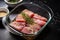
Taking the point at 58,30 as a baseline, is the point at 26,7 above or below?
above

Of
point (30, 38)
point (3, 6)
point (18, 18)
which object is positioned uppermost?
point (3, 6)

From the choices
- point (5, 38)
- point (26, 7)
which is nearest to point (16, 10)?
point (26, 7)

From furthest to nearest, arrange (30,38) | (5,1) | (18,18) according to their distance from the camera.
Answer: (5,1), (18,18), (30,38)

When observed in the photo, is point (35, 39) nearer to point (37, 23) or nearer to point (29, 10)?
point (37, 23)

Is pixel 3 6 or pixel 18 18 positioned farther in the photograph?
pixel 3 6


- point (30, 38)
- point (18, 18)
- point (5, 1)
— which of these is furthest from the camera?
point (5, 1)

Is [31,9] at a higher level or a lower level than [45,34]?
higher

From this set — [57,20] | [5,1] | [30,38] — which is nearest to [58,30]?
[57,20]

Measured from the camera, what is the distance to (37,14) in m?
0.95

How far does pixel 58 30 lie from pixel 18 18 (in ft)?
0.68

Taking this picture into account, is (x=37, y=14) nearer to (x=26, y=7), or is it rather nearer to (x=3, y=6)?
(x=26, y=7)

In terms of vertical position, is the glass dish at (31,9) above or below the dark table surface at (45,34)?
above

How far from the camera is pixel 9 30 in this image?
0.83 m

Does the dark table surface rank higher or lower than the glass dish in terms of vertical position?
lower
